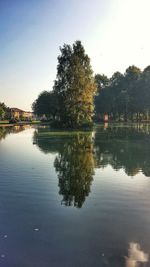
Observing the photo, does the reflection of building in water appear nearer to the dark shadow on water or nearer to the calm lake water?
the calm lake water

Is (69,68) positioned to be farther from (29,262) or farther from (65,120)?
(29,262)

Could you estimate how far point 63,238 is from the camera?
776 cm

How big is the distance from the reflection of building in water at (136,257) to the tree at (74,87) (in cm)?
6212

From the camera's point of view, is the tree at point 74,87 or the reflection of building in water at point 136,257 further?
the tree at point 74,87

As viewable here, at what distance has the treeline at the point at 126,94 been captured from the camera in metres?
121

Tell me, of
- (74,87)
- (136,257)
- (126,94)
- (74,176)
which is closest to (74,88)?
(74,87)

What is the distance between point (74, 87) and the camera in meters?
70.8

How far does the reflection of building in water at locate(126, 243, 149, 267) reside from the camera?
255 inches

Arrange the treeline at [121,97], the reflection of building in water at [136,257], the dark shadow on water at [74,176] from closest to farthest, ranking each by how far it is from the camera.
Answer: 1. the reflection of building in water at [136,257]
2. the dark shadow on water at [74,176]
3. the treeline at [121,97]

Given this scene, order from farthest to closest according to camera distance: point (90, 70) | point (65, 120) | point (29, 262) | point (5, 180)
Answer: point (90, 70) < point (65, 120) < point (5, 180) < point (29, 262)

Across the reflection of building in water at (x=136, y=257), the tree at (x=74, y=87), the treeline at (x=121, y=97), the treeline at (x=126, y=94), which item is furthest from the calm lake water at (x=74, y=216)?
the treeline at (x=126, y=94)

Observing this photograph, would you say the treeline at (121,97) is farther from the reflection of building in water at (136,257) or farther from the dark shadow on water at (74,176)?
the reflection of building in water at (136,257)

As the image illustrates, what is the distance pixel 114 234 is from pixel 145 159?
1419 centimetres

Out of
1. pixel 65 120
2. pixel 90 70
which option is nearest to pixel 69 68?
pixel 90 70
